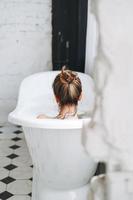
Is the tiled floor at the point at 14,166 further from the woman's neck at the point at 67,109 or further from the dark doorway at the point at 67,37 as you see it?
the dark doorway at the point at 67,37

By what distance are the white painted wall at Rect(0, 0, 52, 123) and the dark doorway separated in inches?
3.7

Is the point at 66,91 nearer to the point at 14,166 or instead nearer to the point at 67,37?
the point at 14,166

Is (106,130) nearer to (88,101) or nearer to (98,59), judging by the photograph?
(98,59)

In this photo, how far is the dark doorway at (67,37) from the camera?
3.54 m

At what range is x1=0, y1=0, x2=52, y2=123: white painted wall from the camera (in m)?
3.93

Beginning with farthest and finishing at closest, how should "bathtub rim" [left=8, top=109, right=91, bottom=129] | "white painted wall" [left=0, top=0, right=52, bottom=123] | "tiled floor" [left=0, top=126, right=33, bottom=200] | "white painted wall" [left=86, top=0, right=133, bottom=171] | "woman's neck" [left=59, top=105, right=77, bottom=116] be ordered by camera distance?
"white painted wall" [left=0, top=0, right=52, bottom=123] → "tiled floor" [left=0, top=126, right=33, bottom=200] → "woman's neck" [left=59, top=105, right=77, bottom=116] → "bathtub rim" [left=8, top=109, right=91, bottom=129] → "white painted wall" [left=86, top=0, right=133, bottom=171]

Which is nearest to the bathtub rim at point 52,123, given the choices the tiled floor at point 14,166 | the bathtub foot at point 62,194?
→ the bathtub foot at point 62,194

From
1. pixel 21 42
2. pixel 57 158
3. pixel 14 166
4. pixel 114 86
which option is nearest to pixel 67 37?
pixel 21 42

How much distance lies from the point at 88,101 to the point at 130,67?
9.36 ft

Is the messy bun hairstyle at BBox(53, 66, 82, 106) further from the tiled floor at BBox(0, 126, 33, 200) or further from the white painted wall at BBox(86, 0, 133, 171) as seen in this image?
the white painted wall at BBox(86, 0, 133, 171)

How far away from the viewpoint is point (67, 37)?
12.8ft

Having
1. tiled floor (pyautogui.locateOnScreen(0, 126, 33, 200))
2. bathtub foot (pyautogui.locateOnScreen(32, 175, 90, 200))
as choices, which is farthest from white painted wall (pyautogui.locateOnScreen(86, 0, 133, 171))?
tiled floor (pyautogui.locateOnScreen(0, 126, 33, 200))

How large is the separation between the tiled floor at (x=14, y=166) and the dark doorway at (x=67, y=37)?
1005mm

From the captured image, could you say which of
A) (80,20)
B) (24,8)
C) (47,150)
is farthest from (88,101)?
(24,8)
